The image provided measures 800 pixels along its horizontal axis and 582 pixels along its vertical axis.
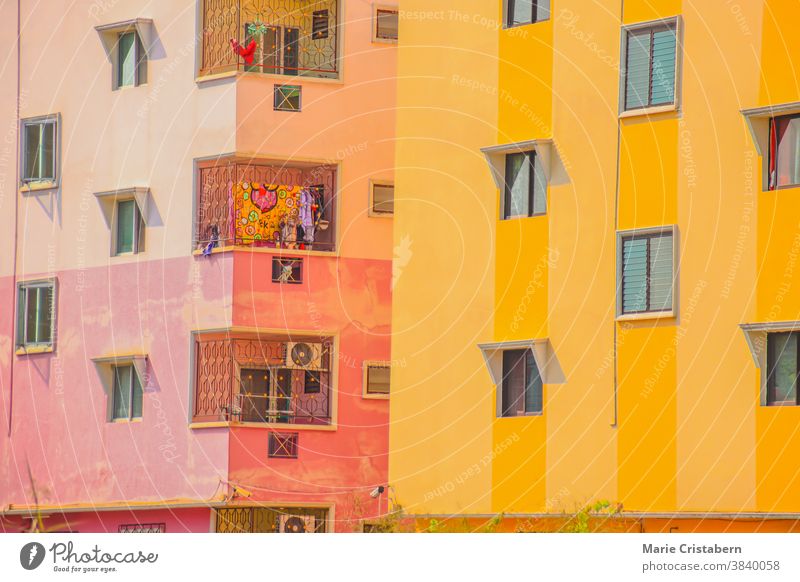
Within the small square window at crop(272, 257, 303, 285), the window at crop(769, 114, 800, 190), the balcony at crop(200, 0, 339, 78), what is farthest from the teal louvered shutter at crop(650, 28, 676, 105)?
the small square window at crop(272, 257, 303, 285)

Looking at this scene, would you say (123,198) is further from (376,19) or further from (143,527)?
(143,527)

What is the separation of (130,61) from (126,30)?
1.52 ft

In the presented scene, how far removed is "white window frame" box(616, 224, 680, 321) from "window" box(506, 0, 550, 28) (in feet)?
10.7

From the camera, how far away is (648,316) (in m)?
25.1

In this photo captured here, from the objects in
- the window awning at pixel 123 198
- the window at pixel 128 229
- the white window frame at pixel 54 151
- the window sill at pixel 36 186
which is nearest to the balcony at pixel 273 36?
the window awning at pixel 123 198

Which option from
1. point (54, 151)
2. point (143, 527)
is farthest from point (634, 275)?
point (54, 151)

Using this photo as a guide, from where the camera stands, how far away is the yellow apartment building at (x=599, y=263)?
79.0ft

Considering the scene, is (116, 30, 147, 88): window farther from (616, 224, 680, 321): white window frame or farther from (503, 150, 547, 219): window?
(616, 224, 680, 321): white window frame

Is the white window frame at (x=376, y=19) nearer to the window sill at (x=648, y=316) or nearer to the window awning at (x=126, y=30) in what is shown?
the window awning at (x=126, y=30)

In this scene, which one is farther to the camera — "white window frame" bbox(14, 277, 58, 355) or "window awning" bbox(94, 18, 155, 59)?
"white window frame" bbox(14, 277, 58, 355)

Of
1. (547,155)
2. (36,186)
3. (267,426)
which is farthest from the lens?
(36,186)

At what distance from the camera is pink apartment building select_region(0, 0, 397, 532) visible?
30.7 metres

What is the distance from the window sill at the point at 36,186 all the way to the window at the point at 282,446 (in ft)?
18.4
